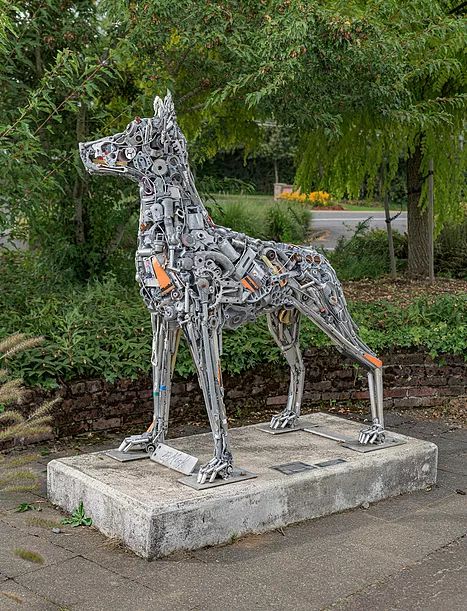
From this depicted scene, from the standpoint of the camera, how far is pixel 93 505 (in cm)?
496

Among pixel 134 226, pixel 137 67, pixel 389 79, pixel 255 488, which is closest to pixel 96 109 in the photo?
pixel 137 67

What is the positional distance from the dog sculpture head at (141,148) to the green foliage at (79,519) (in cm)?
201

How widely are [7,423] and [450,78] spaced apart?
7.17 meters

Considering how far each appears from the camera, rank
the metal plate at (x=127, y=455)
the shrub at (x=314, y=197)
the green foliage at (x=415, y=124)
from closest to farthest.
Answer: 1. the metal plate at (x=127, y=455)
2. the green foliage at (x=415, y=124)
3. the shrub at (x=314, y=197)

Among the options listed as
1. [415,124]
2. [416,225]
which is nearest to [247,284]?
[415,124]

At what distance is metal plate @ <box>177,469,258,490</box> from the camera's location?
4887 mm

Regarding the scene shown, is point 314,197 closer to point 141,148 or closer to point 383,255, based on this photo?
point 383,255

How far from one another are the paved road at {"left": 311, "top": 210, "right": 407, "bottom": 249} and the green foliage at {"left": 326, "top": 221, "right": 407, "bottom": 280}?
5.04 meters

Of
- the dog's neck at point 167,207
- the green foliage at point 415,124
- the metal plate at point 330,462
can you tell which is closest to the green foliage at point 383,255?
the green foliage at point 415,124

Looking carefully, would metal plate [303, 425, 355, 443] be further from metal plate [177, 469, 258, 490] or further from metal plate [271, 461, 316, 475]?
metal plate [177, 469, 258, 490]

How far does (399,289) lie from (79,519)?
6.79 metres

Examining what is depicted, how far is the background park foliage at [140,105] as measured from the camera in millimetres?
6988

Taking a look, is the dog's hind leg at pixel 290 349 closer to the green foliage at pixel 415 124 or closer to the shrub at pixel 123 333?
the shrub at pixel 123 333

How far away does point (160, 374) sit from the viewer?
17.6 feet
